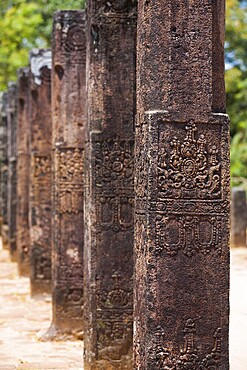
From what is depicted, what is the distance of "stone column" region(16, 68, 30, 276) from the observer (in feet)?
51.6

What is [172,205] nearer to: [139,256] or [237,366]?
[139,256]

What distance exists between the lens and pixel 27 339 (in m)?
10.0

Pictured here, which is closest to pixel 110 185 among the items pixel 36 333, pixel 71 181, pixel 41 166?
pixel 71 181

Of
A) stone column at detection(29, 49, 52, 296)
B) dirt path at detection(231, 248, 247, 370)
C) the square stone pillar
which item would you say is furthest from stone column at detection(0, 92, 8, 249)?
stone column at detection(29, 49, 52, 296)

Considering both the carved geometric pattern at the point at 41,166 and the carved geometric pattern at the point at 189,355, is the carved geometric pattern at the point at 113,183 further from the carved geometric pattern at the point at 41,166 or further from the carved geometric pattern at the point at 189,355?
the carved geometric pattern at the point at 41,166

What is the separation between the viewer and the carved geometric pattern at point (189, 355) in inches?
224

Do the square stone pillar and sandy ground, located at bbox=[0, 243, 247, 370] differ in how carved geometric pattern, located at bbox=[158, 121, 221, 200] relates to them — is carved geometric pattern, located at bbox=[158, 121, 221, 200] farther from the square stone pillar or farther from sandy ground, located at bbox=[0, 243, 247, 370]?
the square stone pillar

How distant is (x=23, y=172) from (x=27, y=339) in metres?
6.75

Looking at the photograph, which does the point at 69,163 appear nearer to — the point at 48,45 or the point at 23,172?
the point at 23,172

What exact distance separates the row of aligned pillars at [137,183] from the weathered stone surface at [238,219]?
27.0 feet

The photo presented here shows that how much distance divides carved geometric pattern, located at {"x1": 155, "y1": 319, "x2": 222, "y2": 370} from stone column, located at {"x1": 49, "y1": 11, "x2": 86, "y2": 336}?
4322mm

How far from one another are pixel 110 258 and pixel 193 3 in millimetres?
2718

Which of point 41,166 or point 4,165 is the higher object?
point 41,166

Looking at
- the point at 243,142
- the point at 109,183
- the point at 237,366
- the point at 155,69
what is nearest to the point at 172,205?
the point at 155,69
